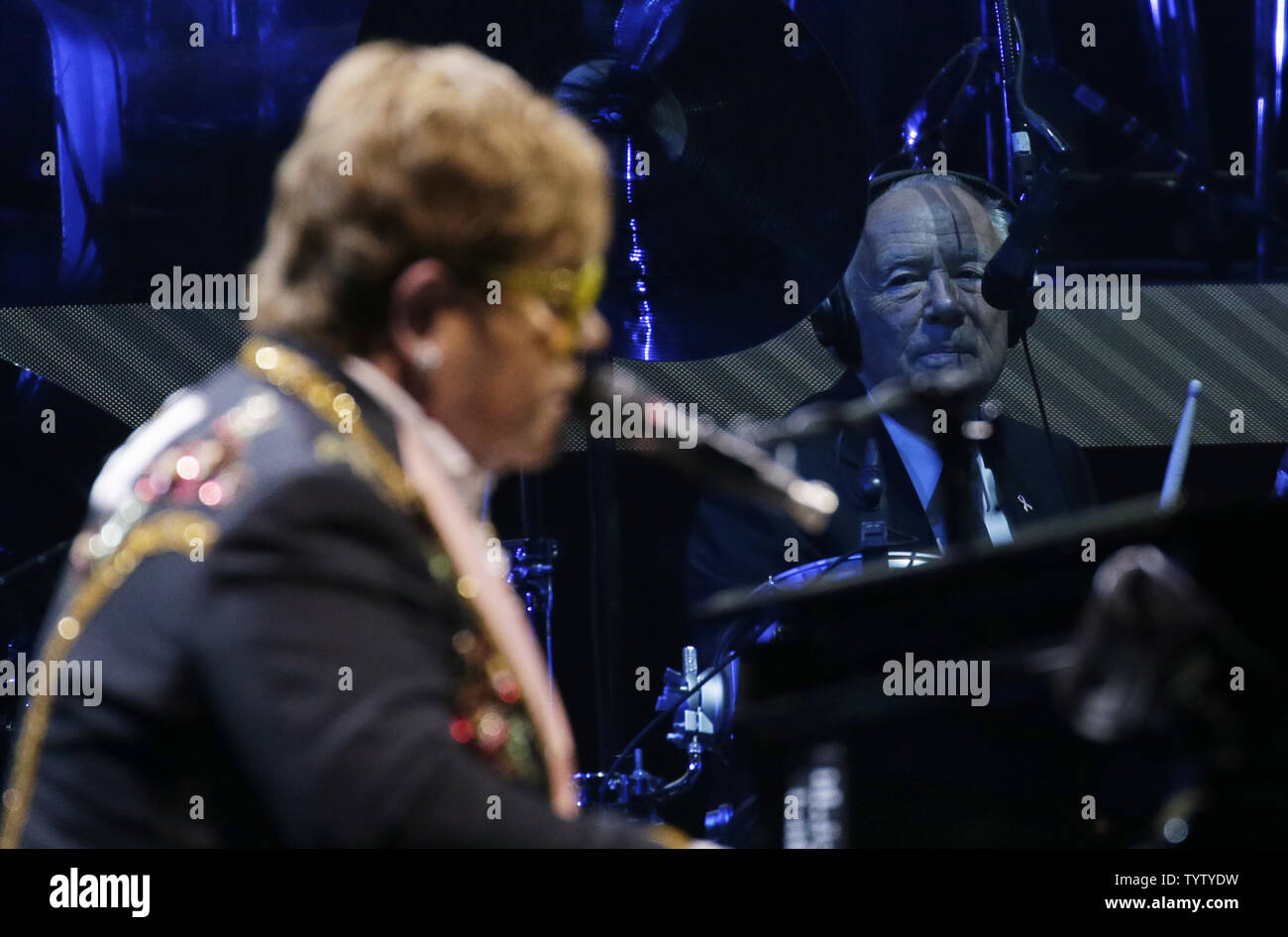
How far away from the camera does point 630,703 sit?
3930 millimetres

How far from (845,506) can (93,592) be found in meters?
2.52

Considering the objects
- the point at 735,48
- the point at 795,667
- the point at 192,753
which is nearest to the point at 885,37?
the point at 735,48

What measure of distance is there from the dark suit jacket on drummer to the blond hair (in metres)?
2.15

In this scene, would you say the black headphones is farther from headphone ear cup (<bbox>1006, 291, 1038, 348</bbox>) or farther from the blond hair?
the blond hair

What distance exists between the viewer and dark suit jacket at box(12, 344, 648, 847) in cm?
112

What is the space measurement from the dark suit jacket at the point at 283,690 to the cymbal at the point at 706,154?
192cm

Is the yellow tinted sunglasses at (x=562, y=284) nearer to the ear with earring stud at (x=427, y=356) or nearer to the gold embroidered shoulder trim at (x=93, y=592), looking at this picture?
the ear with earring stud at (x=427, y=356)

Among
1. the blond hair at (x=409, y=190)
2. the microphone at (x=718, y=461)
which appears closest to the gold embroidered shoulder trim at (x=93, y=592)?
the blond hair at (x=409, y=190)

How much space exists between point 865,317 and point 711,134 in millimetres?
1015

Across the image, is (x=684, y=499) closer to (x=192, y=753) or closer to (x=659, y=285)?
(x=659, y=285)

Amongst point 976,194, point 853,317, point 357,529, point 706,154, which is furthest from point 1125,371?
point 357,529

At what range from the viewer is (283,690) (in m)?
1.11

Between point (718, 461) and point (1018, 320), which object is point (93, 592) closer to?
point (718, 461)

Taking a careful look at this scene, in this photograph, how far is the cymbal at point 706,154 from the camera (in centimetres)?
306
